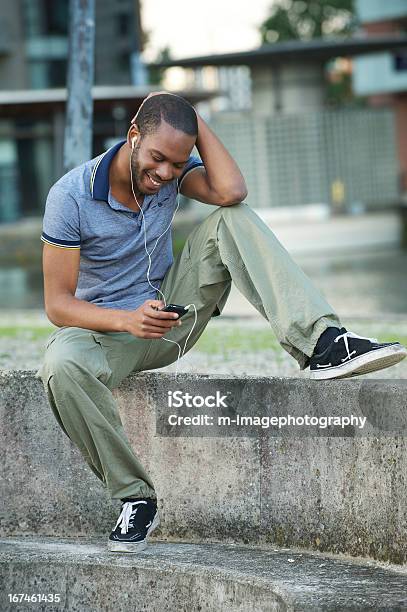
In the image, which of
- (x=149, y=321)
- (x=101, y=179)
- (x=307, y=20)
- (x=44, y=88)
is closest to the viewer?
(x=149, y=321)

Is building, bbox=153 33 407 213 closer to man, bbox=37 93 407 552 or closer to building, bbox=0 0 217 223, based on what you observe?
building, bbox=0 0 217 223

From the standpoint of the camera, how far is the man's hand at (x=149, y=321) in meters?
3.94

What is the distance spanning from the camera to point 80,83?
25.5ft

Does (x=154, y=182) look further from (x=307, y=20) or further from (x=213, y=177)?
(x=307, y=20)

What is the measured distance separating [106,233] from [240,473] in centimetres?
97

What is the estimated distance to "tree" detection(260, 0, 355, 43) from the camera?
5928 centimetres

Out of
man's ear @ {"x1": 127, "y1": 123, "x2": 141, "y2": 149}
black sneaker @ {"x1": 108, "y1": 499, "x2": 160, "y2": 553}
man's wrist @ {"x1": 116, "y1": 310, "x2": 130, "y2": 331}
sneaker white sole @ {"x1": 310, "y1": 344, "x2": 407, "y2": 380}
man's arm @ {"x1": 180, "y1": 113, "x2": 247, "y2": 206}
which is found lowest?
black sneaker @ {"x1": 108, "y1": 499, "x2": 160, "y2": 553}

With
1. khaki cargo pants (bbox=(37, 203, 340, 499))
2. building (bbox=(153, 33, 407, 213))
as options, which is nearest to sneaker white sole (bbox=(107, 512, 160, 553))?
khaki cargo pants (bbox=(37, 203, 340, 499))

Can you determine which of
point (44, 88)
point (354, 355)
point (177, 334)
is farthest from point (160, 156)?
point (44, 88)

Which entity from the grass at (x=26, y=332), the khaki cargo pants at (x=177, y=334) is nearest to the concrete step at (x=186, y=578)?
the khaki cargo pants at (x=177, y=334)

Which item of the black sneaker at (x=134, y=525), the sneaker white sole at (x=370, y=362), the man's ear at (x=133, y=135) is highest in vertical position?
the man's ear at (x=133, y=135)

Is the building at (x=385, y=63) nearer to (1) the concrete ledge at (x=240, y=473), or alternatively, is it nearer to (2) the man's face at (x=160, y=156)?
(1) the concrete ledge at (x=240, y=473)

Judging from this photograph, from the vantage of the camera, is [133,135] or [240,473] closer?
[133,135]

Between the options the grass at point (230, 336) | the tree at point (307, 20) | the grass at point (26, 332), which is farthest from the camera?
the tree at point (307, 20)
